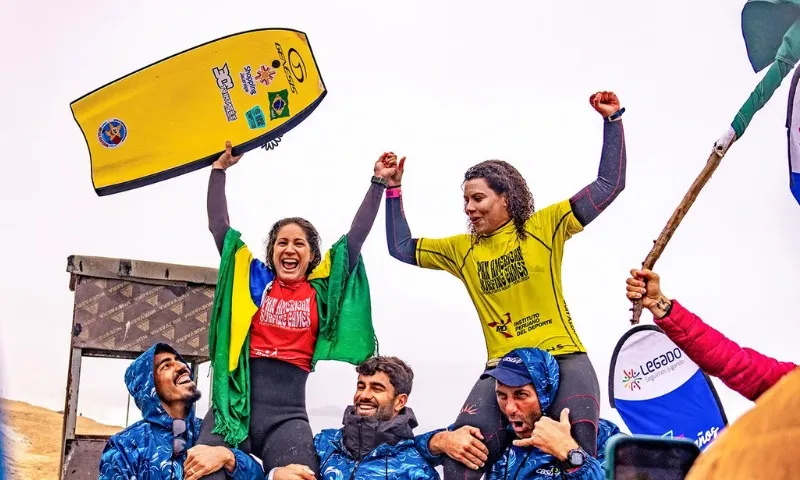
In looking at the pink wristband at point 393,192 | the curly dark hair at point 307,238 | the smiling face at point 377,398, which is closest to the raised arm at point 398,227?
the pink wristband at point 393,192

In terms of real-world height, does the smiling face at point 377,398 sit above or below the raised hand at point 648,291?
below

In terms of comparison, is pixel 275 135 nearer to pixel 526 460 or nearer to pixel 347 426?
pixel 347 426

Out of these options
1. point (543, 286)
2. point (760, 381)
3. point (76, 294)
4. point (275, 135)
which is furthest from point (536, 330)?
point (76, 294)

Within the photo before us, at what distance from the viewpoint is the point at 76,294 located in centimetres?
631

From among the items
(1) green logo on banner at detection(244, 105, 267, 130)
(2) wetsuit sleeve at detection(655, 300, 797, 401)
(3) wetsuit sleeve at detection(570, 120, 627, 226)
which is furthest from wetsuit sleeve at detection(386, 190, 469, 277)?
(2) wetsuit sleeve at detection(655, 300, 797, 401)

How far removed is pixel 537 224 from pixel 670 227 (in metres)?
0.58

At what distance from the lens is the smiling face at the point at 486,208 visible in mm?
4160

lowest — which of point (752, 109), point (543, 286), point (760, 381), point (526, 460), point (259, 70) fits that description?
point (526, 460)

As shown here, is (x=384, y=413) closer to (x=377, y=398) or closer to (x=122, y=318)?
(x=377, y=398)

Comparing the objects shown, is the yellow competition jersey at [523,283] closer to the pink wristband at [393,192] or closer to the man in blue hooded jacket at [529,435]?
the man in blue hooded jacket at [529,435]

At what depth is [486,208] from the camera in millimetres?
4156

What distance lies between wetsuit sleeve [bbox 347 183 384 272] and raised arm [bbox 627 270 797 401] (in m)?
1.59

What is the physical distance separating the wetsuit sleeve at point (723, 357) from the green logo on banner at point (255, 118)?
99.2 inches

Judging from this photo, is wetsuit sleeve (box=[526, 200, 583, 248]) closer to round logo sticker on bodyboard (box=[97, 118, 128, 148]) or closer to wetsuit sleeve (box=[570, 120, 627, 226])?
wetsuit sleeve (box=[570, 120, 627, 226])
